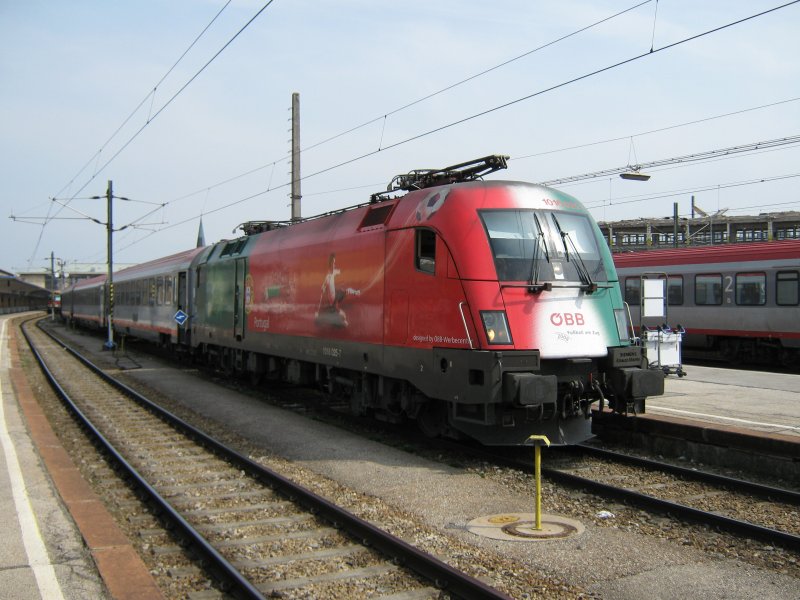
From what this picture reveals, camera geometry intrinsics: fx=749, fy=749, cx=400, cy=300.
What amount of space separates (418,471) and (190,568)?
3435 millimetres

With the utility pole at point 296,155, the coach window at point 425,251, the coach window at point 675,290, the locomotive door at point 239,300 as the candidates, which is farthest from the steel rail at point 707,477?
the utility pole at point 296,155

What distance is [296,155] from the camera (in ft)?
73.4

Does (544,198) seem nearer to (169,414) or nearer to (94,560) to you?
(94,560)

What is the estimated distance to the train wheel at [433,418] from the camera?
383 inches

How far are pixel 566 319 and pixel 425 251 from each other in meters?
1.91

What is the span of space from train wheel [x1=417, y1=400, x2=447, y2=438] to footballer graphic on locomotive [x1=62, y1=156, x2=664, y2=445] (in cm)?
3

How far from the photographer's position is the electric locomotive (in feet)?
27.9

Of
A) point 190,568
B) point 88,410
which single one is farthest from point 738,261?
point 190,568

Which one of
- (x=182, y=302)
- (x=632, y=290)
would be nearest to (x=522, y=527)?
(x=182, y=302)

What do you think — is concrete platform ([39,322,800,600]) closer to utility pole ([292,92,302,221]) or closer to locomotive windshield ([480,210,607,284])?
locomotive windshield ([480,210,607,284])

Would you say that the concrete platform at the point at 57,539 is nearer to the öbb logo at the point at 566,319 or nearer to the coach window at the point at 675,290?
the öbb logo at the point at 566,319

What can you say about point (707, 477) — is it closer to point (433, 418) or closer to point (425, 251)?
point (433, 418)

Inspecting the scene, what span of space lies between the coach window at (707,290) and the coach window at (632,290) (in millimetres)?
2385

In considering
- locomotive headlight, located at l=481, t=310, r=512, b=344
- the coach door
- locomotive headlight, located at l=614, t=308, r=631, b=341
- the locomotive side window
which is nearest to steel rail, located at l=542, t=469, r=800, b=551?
locomotive headlight, located at l=481, t=310, r=512, b=344
